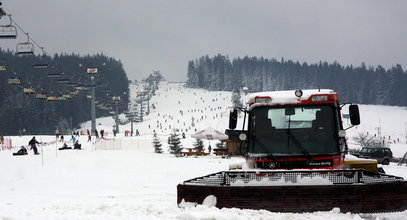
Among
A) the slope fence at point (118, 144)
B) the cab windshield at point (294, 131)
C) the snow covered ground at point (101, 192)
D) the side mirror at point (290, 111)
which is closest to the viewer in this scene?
the snow covered ground at point (101, 192)

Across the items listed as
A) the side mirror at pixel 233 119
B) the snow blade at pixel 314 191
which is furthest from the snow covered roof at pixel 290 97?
the snow blade at pixel 314 191

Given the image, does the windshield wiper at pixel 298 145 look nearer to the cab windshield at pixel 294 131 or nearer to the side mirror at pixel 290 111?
the cab windshield at pixel 294 131

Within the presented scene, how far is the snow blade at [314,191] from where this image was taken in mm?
7918

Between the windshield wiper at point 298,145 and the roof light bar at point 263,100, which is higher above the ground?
the roof light bar at point 263,100

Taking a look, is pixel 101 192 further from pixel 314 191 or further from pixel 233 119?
pixel 314 191

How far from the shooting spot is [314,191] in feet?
26.2

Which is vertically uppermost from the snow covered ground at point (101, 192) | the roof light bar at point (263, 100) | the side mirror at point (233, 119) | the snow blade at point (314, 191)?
the roof light bar at point (263, 100)

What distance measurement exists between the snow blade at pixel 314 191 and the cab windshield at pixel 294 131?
4.35 ft

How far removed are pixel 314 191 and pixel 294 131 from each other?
1.82 meters

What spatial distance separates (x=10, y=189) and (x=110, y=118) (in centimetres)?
15092

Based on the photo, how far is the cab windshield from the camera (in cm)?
950

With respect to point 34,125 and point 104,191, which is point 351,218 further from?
point 34,125

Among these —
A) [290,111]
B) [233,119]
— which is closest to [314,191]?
[290,111]

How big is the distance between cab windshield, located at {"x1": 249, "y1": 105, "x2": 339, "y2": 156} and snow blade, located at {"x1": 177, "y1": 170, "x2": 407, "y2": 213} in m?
1.33
